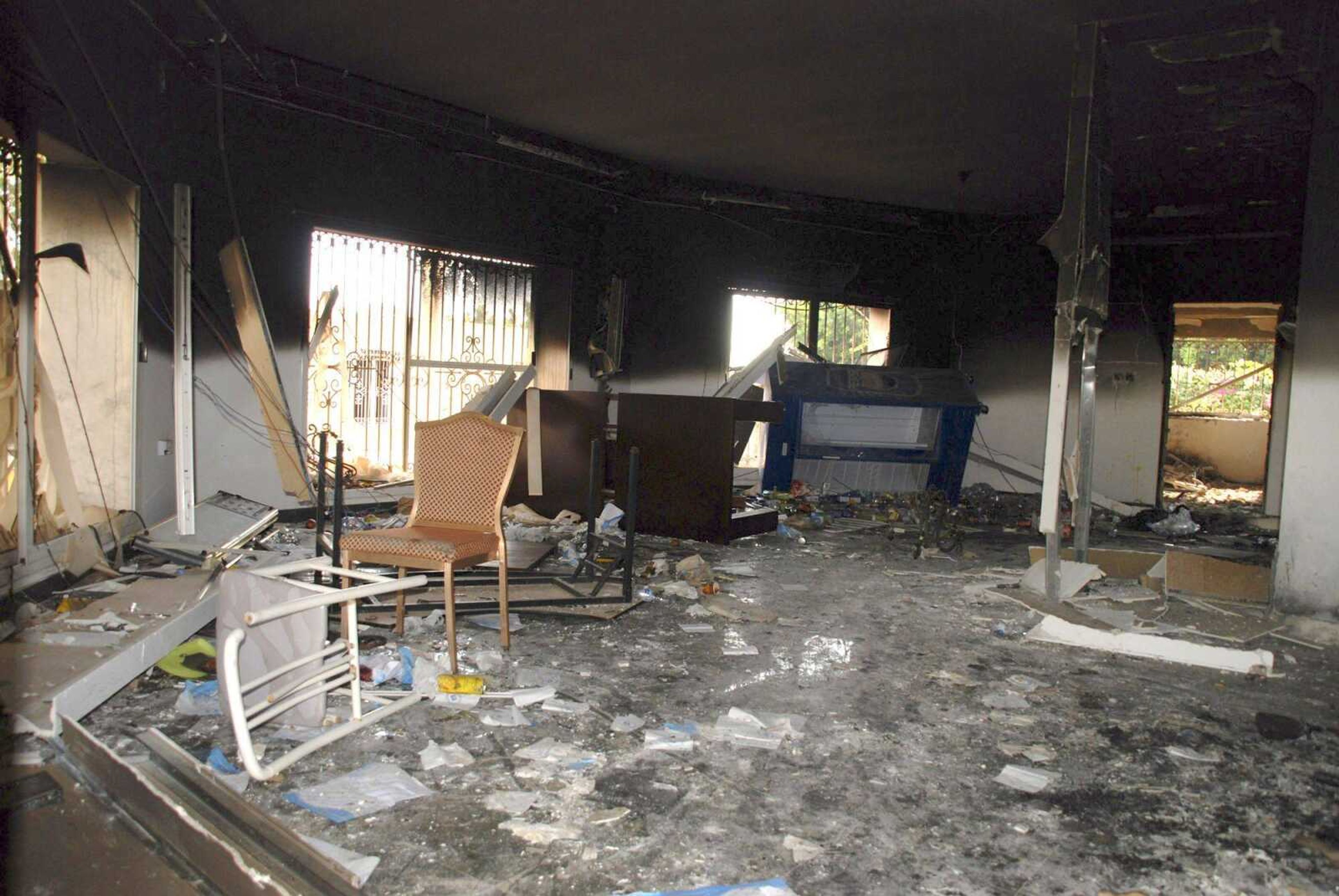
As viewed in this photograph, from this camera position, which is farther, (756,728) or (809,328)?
(809,328)

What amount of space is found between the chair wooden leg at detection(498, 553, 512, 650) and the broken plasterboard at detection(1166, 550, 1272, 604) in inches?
153

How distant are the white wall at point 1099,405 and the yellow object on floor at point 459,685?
24.4 ft

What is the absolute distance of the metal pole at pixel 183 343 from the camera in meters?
5.12

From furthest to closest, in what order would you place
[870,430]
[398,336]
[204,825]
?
[870,430], [398,336], [204,825]

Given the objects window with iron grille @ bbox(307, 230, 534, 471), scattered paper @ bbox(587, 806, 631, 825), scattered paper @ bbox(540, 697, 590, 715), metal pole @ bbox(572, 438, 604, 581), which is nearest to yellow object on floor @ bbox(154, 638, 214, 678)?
scattered paper @ bbox(540, 697, 590, 715)

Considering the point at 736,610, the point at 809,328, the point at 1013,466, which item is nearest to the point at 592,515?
the point at 736,610

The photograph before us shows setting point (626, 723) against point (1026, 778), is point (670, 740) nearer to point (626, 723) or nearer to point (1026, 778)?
point (626, 723)

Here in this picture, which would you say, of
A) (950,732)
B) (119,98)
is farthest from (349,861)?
(119,98)

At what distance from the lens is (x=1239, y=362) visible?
1478 cm

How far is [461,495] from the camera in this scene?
3895 mm

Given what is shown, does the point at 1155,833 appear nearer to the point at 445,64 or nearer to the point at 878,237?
the point at 445,64

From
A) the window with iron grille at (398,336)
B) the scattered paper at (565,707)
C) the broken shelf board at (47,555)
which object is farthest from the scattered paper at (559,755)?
the window with iron grille at (398,336)

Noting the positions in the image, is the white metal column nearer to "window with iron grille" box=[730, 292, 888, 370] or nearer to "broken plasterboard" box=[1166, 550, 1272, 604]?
"broken plasterboard" box=[1166, 550, 1272, 604]

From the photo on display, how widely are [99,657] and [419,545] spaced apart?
111cm
